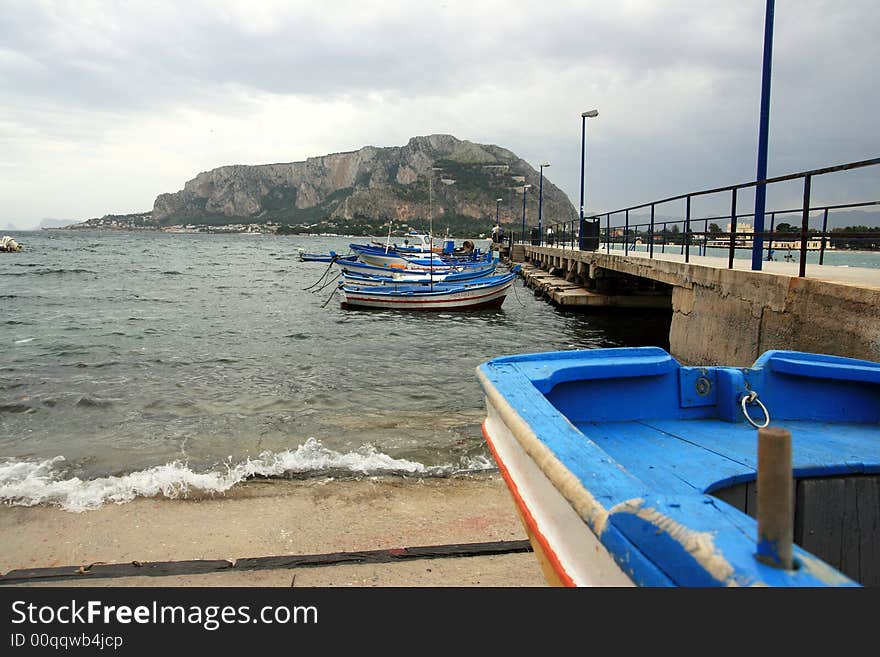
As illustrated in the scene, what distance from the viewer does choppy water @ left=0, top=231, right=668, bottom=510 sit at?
6320mm

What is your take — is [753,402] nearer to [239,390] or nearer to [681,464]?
[681,464]

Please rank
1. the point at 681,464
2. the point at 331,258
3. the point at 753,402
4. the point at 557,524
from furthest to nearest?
the point at 331,258 < the point at 753,402 < the point at 681,464 < the point at 557,524

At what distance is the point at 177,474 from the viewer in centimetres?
601

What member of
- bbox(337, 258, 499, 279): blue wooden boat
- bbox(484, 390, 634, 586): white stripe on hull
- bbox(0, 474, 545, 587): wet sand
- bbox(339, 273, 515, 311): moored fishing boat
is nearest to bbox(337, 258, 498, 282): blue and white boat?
bbox(337, 258, 499, 279): blue wooden boat

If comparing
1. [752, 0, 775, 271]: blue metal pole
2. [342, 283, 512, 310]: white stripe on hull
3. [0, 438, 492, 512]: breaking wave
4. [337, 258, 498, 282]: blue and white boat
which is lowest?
[0, 438, 492, 512]: breaking wave

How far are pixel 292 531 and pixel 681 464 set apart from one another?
3200mm

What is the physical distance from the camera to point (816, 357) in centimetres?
364

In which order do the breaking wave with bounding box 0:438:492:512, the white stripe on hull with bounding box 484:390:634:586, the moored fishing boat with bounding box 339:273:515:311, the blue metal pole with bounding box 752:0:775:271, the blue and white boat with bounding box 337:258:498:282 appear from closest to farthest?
1. the white stripe on hull with bounding box 484:390:634:586
2. the breaking wave with bounding box 0:438:492:512
3. the blue metal pole with bounding box 752:0:775:271
4. the moored fishing boat with bounding box 339:273:515:311
5. the blue and white boat with bounding box 337:258:498:282

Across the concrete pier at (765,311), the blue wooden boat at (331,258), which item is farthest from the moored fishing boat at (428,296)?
the concrete pier at (765,311)

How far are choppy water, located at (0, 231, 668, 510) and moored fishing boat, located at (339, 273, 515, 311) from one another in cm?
42

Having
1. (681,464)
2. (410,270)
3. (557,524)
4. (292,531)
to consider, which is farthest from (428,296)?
(557,524)

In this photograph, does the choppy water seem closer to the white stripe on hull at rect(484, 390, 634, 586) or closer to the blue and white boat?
the white stripe on hull at rect(484, 390, 634, 586)

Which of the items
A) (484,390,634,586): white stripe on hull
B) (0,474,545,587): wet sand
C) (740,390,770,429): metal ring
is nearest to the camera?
(484,390,634,586): white stripe on hull
